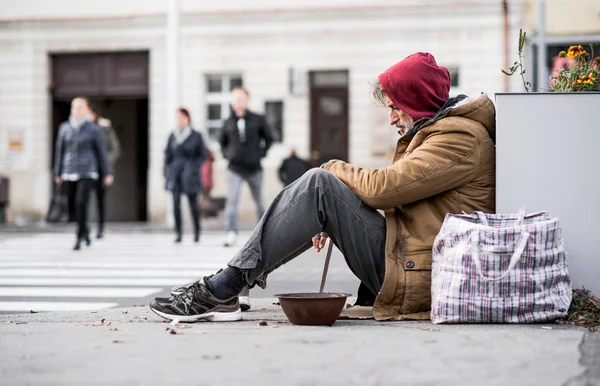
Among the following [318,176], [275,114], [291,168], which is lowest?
[318,176]

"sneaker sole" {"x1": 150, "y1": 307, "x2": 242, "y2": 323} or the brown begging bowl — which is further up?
the brown begging bowl

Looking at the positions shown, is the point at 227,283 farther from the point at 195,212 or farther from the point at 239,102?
the point at 195,212

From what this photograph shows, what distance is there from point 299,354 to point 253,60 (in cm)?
1784

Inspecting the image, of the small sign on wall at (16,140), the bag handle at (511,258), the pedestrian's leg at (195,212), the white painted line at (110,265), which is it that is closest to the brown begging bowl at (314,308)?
the bag handle at (511,258)

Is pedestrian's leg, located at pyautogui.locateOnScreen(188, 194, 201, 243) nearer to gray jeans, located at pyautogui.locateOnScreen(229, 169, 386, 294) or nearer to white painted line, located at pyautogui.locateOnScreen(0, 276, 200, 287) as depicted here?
white painted line, located at pyautogui.locateOnScreen(0, 276, 200, 287)

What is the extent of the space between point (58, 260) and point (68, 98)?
38.4 ft

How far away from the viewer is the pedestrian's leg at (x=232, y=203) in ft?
42.5

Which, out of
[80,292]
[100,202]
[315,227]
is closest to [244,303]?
[315,227]

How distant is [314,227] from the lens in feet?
15.7

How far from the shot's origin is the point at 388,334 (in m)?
4.48

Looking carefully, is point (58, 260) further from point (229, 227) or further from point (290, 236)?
point (290, 236)

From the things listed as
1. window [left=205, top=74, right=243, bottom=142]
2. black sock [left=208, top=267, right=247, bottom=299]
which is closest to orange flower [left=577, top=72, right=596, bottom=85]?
black sock [left=208, top=267, right=247, bottom=299]

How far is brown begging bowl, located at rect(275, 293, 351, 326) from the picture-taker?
478cm

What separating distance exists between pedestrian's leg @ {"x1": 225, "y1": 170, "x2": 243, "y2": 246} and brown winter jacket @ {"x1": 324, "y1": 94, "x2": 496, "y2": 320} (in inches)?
314
